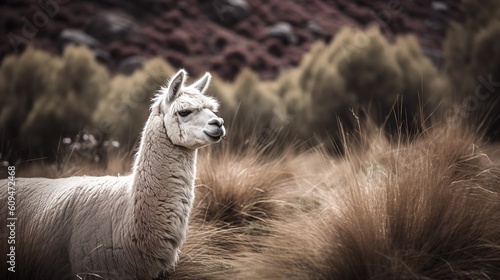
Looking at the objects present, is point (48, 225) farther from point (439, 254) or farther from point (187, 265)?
point (439, 254)

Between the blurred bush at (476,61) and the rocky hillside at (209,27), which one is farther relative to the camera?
the rocky hillside at (209,27)

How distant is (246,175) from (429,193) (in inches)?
71.0

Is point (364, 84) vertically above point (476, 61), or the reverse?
point (476, 61)

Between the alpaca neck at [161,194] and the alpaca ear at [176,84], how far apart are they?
166 mm

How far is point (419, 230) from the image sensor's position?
7.36 ft

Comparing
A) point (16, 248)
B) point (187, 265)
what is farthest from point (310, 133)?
point (16, 248)

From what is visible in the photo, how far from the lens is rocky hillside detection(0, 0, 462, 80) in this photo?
19516 millimetres

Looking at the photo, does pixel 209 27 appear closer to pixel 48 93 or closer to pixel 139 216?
pixel 48 93

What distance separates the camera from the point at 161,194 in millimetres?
2494

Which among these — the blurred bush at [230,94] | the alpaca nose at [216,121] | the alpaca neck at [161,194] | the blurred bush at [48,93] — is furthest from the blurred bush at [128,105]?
the alpaca nose at [216,121]

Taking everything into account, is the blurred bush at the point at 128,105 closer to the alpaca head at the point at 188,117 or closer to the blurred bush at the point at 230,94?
the blurred bush at the point at 230,94

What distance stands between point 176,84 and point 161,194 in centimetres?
67

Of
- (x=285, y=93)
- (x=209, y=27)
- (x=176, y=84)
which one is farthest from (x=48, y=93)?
(x=209, y=27)

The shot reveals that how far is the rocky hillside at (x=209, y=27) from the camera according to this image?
64.0 ft
